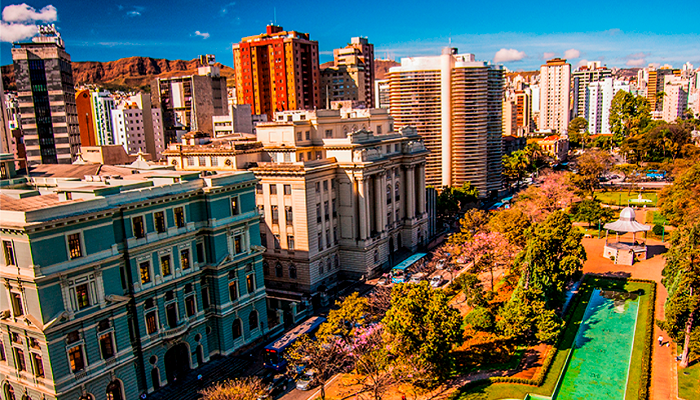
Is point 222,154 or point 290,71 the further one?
point 290,71

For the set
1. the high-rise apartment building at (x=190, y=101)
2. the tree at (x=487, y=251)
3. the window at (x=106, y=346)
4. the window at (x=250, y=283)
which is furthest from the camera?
the high-rise apartment building at (x=190, y=101)

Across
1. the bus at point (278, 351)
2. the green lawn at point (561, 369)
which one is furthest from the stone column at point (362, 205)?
the green lawn at point (561, 369)

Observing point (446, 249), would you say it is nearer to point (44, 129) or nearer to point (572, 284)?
point (572, 284)

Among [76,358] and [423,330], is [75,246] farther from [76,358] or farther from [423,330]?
→ [423,330]

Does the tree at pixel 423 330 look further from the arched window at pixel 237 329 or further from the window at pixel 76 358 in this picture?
the window at pixel 76 358

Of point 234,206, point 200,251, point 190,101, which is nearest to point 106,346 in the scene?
point 200,251

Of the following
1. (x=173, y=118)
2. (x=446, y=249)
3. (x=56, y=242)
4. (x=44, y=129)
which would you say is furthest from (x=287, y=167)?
(x=173, y=118)
